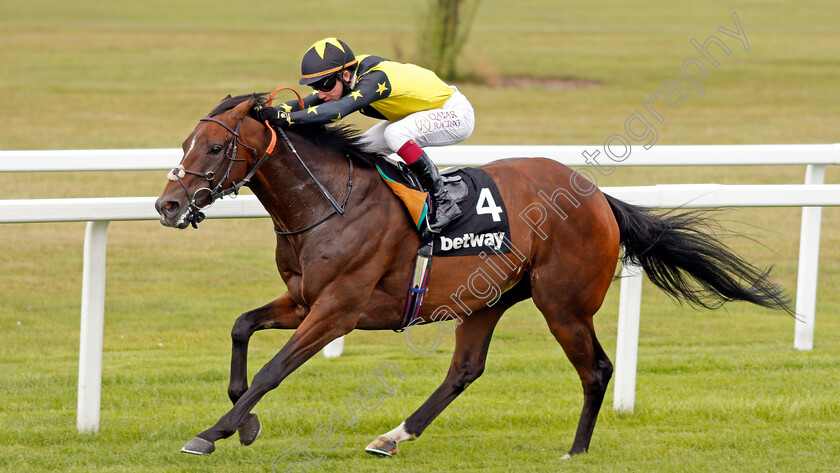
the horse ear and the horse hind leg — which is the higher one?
the horse ear

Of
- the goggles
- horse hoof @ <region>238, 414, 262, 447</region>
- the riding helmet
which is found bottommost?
horse hoof @ <region>238, 414, 262, 447</region>

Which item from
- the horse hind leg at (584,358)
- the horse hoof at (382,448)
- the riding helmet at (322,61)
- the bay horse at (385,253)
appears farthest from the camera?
the horse hind leg at (584,358)

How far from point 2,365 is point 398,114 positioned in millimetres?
2928

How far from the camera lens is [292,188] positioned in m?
4.00

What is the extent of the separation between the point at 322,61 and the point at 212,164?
2.21 feet

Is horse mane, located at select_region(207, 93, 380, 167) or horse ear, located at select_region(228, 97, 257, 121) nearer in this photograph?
horse ear, located at select_region(228, 97, 257, 121)

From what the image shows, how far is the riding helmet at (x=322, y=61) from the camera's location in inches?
159

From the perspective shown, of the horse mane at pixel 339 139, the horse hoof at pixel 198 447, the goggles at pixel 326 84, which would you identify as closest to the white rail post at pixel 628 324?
the horse mane at pixel 339 139

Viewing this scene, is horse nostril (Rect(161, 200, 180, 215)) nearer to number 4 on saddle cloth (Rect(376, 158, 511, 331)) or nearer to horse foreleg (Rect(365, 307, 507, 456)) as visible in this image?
number 4 on saddle cloth (Rect(376, 158, 511, 331))

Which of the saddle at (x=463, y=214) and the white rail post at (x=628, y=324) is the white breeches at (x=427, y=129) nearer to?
the saddle at (x=463, y=214)

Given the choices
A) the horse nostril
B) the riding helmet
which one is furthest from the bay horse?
the riding helmet

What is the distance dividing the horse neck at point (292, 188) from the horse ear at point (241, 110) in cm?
20

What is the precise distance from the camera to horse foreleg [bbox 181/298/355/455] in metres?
3.66

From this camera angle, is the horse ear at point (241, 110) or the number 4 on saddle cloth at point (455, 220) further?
the number 4 on saddle cloth at point (455, 220)
